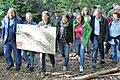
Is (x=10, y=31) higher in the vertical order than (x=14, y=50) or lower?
higher

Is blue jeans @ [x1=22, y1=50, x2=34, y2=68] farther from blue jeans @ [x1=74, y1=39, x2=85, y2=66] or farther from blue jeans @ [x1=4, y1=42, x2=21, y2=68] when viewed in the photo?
blue jeans @ [x1=74, y1=39, x2=85, y2=66]

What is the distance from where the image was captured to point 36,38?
11148mm

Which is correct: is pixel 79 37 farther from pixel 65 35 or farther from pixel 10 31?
pixel 10 31

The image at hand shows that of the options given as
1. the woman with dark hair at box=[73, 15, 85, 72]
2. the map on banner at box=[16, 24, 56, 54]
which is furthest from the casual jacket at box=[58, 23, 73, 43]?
the map on banner at box=[16, 24, 56, 54]

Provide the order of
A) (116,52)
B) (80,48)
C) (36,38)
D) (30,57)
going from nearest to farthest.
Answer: (36,38) → (80,48) → (30,57) → (116,52)

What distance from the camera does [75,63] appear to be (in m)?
13.0

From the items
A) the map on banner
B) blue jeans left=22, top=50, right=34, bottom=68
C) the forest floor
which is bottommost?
the forest floor

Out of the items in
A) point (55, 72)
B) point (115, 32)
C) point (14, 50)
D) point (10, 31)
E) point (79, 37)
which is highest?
point (10, 31)

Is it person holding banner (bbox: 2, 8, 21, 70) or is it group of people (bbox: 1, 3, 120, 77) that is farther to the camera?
person holding banner (bbox: 2, 8, 21, 70)

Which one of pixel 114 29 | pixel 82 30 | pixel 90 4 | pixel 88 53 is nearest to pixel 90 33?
pixel 82 30

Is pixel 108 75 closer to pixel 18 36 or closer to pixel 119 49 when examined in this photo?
pixel 119 49

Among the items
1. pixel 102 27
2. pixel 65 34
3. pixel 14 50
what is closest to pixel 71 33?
pixel 65 34

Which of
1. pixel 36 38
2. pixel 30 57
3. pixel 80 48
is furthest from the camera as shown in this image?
pixel 30 57

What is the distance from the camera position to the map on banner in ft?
35.3
